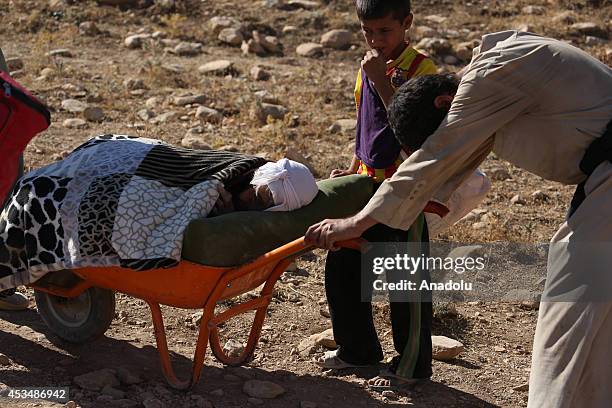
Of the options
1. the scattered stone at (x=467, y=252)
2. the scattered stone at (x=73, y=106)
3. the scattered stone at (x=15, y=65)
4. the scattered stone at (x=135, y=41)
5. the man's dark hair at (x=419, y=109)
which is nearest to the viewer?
the man's dark hair at (x=419, y=109)

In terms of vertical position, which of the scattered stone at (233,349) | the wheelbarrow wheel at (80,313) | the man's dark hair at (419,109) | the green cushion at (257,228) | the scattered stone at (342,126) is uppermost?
the man's dark hair at (419,109)

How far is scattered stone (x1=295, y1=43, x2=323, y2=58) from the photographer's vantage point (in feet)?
35.3

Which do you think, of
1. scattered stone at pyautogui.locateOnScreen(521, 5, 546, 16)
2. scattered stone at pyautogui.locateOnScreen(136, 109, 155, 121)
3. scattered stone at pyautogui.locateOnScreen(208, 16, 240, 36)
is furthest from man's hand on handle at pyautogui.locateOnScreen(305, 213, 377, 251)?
scattered stone at pyautogui.locateOnScreen(521, 5, 546, 16)

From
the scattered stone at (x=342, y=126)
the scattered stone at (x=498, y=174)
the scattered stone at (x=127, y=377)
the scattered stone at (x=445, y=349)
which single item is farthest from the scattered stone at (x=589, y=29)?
the scattered stone at (x=127, y=377)

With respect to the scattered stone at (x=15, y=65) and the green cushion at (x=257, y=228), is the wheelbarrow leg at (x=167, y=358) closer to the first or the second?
the green cushion at (x=257, y=228)

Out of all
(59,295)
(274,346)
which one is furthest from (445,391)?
(59,295)

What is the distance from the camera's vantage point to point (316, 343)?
5.11 m

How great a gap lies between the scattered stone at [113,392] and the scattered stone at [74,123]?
4279mm

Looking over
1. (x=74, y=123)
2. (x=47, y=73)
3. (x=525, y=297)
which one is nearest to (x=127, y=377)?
(x=525, y=297)

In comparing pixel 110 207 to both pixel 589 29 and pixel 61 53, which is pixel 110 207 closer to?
pixel 61 53

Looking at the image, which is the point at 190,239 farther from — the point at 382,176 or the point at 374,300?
the point at 374,300

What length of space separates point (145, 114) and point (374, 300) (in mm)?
3653

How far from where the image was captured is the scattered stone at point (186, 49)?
10.5m

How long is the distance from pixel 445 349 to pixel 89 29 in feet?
23.0
